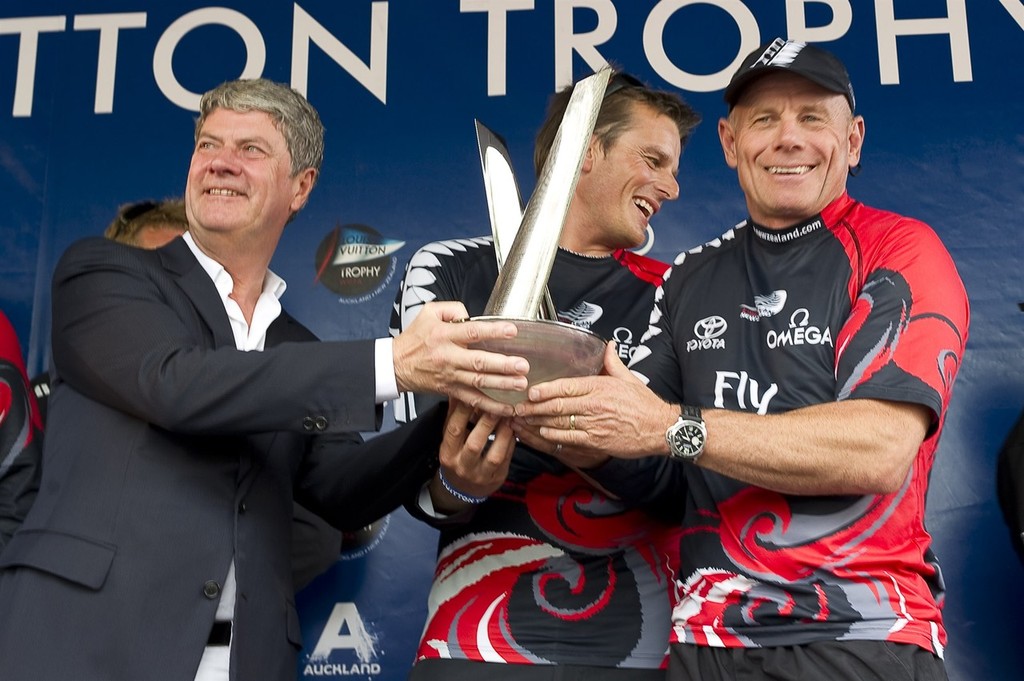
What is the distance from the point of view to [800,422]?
1602 mm

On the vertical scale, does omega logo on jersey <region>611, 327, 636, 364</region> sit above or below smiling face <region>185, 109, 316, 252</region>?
below

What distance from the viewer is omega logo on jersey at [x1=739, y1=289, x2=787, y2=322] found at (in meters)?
1.78

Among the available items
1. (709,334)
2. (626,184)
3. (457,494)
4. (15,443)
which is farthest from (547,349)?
(15,443)

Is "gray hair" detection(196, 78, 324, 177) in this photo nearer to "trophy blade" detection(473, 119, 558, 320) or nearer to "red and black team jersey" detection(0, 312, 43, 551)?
"trophy blade" detection(473, 119, 558, 320)

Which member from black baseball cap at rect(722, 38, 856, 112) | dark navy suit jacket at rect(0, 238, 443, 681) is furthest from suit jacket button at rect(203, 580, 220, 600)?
black baseball cap at rect(722, 38, 856, 112)

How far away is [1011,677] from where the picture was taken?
2.32 metres

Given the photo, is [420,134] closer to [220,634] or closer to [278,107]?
[278,107]

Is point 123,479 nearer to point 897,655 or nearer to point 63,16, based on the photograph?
point 897,655

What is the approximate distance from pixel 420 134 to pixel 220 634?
1333 millimetres

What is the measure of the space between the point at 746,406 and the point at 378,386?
1.63 ft

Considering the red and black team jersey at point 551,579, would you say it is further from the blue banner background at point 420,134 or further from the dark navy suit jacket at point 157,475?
the blue banner background at point 420,134

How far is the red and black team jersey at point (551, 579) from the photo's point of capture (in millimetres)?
1909

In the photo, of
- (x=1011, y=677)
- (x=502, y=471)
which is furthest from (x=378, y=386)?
(x=1011, y=677)

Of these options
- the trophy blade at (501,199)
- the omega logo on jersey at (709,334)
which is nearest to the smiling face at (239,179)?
the trophy blade at (501,199)
